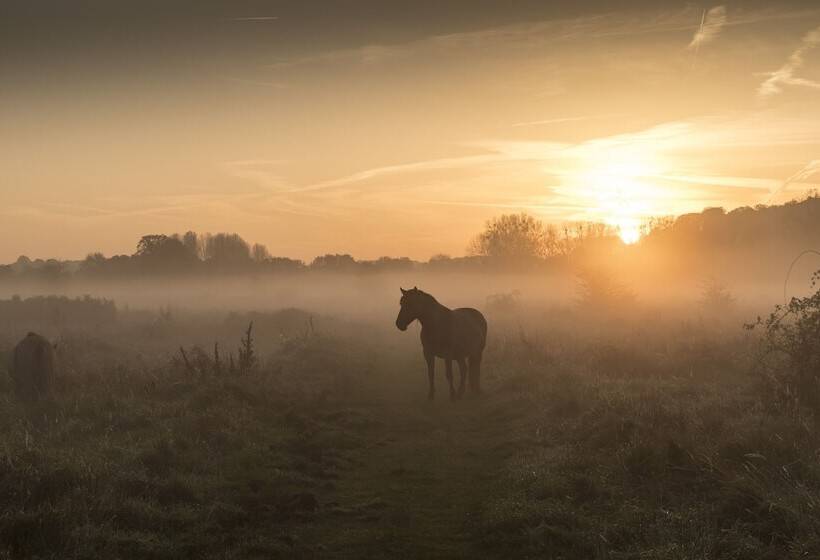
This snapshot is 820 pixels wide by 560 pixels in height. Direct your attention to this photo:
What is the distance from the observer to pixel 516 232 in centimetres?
9781

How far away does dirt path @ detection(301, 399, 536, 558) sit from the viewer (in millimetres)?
7469

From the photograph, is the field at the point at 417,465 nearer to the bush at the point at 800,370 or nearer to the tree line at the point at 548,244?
the bush at the point at 800,370

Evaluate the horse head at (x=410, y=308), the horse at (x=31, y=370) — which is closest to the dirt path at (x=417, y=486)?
the horse head at (x=410, y=308)

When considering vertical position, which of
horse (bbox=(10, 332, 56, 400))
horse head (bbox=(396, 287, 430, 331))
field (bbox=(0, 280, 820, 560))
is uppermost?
horse head (bbox=(396, 287, 430, 331))

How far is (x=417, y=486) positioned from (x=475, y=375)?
8.28 metres

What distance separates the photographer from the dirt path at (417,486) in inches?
294

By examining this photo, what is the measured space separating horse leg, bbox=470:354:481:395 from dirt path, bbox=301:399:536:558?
2111 millimetres

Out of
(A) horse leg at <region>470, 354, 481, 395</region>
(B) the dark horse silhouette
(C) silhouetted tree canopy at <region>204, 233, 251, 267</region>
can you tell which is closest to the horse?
(B) the dark horse silhouette

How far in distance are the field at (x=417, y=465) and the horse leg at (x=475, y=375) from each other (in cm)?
38

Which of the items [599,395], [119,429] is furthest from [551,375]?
Answer: [119,429]

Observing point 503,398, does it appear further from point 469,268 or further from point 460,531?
point 469,268

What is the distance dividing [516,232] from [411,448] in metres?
88.3

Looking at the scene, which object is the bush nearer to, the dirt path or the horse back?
the dirt path

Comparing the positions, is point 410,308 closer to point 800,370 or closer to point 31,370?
point 800,370
